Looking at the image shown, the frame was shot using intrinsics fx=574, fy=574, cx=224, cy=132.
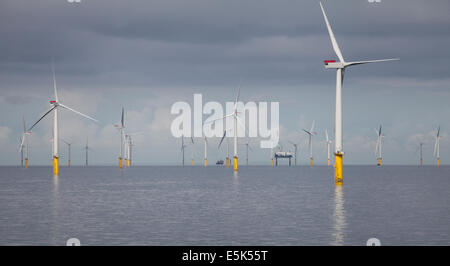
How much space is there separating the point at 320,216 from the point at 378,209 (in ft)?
44.2

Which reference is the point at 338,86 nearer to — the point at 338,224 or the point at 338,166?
the point at 338,166

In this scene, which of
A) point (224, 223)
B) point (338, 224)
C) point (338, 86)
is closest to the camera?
point (338, 224)

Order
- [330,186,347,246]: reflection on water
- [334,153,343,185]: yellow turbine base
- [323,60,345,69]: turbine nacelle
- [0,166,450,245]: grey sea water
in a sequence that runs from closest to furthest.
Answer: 1. [330,186,347,246]: reflection on water
2. [0,166,450,245]: grey sea water
3. [334,153,343,185]: yellow turbine base
4. [323,60,345,69]: turbine nacelle

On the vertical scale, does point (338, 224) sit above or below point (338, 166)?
below

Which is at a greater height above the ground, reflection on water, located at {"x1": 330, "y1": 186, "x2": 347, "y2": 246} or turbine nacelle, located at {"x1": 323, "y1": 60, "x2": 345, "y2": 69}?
turbine nacelle, located at {"x1": 323, "y1": 60, "x2": 345, "y2": 69}

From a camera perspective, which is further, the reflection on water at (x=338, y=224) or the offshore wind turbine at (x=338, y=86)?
the offshore wind turbine at (x=338, y=86)

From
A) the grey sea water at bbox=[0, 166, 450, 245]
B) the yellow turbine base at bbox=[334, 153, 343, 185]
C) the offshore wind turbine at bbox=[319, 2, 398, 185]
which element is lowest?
the grey sea water at bbox=[0, 166, 450, 245]

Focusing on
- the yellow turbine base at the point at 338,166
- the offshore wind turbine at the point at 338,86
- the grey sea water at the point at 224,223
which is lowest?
the grey sea water at the point at 224,223

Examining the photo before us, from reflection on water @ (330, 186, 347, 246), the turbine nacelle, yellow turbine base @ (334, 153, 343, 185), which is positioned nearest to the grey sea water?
reflection on water @ (330, 186, 347, 246)

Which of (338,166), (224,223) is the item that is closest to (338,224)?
(224,223)

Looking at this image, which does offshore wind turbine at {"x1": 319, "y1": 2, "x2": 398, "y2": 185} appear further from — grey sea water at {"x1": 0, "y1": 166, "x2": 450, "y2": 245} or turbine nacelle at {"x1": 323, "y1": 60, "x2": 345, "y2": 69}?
grey sea water at {"x1": 0, "y1": 166, "x2": 450, "y2": 245}

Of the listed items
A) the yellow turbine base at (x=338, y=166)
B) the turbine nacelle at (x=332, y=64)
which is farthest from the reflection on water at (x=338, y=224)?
the turbine nacelle at (x=332, y=64)

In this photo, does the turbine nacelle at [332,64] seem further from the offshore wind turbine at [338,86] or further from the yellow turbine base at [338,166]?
the yellow turbine base at [338,166]

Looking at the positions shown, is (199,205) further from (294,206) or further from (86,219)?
(86,219)
